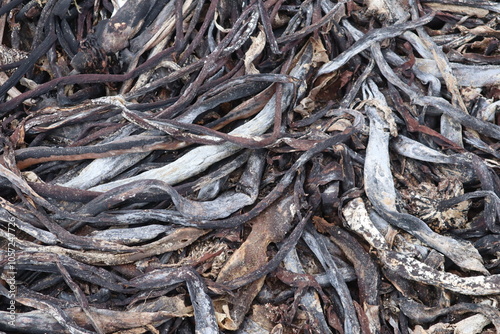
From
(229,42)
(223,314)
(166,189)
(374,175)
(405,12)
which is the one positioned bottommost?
(223,314)

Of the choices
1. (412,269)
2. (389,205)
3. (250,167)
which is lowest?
(412,269)

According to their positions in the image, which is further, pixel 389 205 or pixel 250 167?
pixel 250 167

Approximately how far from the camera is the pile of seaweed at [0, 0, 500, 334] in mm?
1394

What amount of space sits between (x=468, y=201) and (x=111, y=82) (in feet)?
4.05

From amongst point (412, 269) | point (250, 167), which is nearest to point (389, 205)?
point (412, 269)

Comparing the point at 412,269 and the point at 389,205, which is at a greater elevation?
the point at 389,205

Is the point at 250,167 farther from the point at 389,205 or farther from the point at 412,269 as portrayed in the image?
the point at 412,269

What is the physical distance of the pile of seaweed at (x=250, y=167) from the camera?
1394 mm

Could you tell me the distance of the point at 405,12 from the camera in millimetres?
1779

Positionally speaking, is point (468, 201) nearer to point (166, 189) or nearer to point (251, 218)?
point (251, 218)

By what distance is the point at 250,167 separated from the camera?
1.54 metres

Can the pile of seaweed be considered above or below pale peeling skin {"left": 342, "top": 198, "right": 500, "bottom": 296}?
above

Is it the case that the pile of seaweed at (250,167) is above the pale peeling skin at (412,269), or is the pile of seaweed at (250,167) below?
above

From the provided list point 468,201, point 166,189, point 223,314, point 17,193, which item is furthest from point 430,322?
point 17,193
